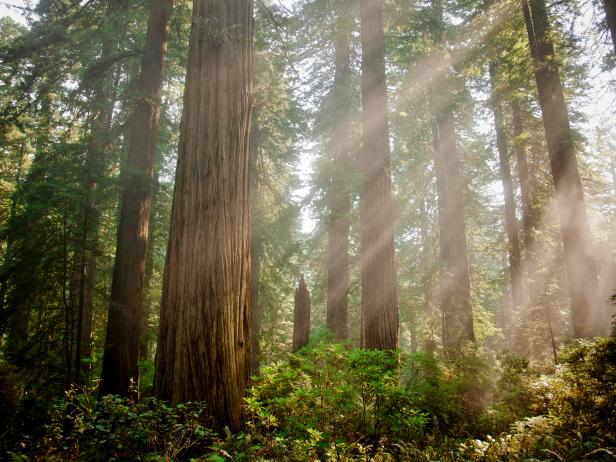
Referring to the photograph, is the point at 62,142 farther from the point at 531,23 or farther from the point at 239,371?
the point at 531,23

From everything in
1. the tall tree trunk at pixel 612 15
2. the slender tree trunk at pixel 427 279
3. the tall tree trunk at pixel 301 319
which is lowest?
the tall tree trunk at pixel 301 319

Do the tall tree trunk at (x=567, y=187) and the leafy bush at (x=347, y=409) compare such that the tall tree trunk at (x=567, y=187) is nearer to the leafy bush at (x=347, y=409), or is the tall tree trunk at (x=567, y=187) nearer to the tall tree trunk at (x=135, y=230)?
the leafy bush at (x=347, y=409)

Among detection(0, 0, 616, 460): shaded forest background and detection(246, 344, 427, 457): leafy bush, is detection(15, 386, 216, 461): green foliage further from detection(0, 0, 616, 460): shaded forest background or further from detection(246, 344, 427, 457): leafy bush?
detection(246, 344, 427, 457): leafy bush

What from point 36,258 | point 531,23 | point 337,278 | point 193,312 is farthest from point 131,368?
point 531,23

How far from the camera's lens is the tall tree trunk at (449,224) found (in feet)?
33.4

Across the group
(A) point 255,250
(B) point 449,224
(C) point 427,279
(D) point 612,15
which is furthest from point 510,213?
(A) point 255,250

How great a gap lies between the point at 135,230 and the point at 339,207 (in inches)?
274

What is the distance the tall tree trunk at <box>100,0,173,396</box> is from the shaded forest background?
0.05 meters

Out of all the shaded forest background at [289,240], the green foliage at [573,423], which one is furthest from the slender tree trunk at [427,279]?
the green foliage at [573,423]

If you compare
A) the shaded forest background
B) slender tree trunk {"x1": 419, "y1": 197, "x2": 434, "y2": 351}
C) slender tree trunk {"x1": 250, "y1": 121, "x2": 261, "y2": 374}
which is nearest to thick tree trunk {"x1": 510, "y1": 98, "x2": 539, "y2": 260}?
the shaded forest background

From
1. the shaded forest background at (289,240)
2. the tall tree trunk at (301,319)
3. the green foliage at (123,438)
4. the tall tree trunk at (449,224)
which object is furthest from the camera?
the tall tree trunk at (449,224)

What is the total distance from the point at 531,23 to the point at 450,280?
8.00 metres

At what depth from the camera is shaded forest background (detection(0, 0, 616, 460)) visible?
352 cm

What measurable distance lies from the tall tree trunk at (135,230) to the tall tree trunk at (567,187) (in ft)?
32.7
